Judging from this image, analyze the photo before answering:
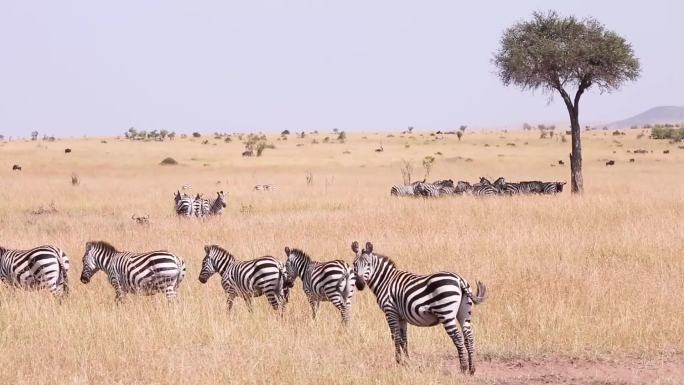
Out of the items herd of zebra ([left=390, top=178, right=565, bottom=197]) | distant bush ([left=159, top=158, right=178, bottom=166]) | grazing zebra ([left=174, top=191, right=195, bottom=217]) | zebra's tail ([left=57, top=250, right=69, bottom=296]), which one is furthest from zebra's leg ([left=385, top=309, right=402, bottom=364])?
distant bush ([left=159, top=158, right=178, bottom=166])

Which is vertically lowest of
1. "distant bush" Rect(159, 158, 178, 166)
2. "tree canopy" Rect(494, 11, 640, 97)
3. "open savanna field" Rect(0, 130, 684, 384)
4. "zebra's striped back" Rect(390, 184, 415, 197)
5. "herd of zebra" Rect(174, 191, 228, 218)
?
"open savanna field" Rect(0, 130, 684, 384)

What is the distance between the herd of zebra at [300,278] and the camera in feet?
26.3

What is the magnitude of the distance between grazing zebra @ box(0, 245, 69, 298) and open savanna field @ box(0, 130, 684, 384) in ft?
0.71

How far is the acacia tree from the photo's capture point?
107 feet

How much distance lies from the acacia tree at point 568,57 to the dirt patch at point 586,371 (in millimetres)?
23557

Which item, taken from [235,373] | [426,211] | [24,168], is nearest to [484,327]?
[235,373]

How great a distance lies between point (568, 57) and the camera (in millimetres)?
32281

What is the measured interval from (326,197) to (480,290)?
21913mm

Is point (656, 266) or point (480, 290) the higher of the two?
point (480, 290)

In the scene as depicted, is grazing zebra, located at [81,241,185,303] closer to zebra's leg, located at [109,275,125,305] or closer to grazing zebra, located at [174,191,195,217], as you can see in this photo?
zebra's leg, located at [109,275,125,305]

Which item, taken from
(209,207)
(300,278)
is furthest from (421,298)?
(209,207)

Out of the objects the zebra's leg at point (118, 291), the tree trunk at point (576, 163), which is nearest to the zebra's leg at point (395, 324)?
the zebra's leg at point (118, 291)

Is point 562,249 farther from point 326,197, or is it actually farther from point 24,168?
point 24,168

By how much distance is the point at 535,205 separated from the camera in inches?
906
